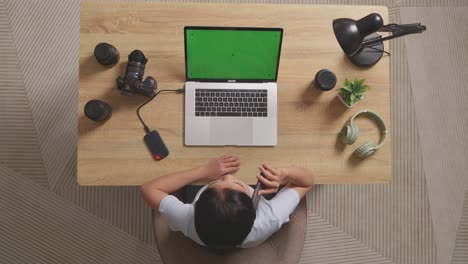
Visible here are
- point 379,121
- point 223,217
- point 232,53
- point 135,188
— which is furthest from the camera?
point 135,188

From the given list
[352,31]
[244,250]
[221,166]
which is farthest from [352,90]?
[244,250]

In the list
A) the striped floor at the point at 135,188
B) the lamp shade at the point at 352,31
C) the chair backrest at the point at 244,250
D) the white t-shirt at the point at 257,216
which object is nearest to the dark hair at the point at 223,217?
the white t-shirt at the point at 257,216

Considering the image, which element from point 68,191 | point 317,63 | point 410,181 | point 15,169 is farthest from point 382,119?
point 15,169

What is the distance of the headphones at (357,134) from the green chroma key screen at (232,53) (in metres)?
Answer: 0.31

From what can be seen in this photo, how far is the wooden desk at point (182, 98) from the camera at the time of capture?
1253mm

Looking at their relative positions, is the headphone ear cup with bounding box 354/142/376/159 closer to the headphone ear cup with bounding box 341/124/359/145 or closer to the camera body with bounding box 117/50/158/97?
the headphone ear cup with bounding box 341/124/359/145

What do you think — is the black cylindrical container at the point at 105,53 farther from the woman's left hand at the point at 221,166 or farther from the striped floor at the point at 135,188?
the striped floor at the point at 135,188

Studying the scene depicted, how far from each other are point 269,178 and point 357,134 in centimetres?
35

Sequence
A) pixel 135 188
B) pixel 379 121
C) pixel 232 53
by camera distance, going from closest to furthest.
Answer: pixel 232 53 < pixel 379 121 < pixel 135 188

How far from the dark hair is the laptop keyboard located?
0.31 meters

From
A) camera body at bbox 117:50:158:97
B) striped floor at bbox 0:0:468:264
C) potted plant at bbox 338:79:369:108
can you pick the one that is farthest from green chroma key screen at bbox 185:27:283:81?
striped floor at bbox 0:0:468:264

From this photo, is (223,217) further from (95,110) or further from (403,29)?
(403,29)

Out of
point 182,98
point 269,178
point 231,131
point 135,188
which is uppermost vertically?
point 182,98

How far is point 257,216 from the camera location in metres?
1.21
